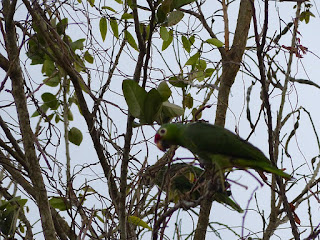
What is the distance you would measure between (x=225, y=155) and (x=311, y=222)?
601 millimetres

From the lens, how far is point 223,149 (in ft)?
3.67

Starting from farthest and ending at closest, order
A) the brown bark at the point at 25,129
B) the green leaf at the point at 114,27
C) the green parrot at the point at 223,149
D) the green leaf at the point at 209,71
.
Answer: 1. the green leaf at the point at 209,71
2. the green leaf at the point at 114,27
3. the brown bark at the point at 25,129
4. the green parrot at the point at 223,149

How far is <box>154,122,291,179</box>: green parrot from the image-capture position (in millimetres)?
1118

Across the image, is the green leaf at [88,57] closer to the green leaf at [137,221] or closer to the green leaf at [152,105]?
the green leaf at [137,221]

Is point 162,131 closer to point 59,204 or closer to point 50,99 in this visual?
point 59,204

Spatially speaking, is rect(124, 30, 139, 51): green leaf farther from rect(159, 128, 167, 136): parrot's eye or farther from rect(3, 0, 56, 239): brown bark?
rect(159, 128, 167, 136): parrot's eye

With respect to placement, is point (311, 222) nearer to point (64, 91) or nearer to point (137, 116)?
point (137, 116)

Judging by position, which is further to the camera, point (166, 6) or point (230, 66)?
point (230, 66)

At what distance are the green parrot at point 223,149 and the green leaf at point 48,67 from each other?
61 centimetres

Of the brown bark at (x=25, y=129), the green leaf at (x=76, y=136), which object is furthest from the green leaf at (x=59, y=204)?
the green leaf at (x=76, y=136)

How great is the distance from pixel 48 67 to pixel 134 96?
2.00 feet

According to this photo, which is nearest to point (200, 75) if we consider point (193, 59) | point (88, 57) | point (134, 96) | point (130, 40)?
point (193, 59)

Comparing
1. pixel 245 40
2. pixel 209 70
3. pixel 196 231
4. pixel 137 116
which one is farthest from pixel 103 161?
pixel 245 40

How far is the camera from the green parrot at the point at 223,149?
1118 mm
